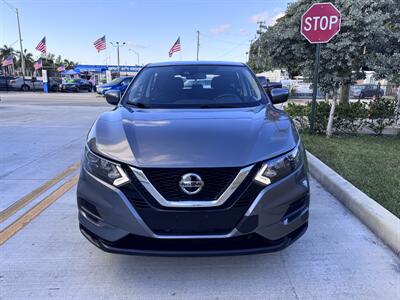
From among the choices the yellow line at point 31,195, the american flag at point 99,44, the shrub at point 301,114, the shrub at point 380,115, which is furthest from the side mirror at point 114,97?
the american flag at point 99,44

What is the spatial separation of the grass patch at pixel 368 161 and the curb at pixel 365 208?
10.1 inches

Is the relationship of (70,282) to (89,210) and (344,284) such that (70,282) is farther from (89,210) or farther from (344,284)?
(344,284)

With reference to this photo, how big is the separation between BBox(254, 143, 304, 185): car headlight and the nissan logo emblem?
38cm

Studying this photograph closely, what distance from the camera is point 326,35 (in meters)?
7.04

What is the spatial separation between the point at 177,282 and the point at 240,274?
1.63ft

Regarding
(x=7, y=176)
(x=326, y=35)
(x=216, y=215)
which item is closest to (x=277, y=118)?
(x=216, y=215)

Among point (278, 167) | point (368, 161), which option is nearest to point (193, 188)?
point (278, 167)

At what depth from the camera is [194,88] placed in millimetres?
3973

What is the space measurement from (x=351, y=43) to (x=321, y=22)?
78 cm

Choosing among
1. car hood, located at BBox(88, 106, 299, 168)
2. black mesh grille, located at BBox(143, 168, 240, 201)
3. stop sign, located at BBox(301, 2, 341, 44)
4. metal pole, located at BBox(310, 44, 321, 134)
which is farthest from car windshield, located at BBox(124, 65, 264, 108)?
metal pole, located at BBox(310, 44, 321, 134)

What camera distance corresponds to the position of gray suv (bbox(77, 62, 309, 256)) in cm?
237

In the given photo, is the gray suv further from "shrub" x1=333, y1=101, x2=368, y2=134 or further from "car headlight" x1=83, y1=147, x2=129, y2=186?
"shrub" x1=333, y1=101, x2=368, y2=134

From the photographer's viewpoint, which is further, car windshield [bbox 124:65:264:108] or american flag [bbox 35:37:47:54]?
american flag [bbox 35:37:47:54]

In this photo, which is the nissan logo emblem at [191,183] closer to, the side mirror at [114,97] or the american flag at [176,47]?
the side mirror at [114,97]
